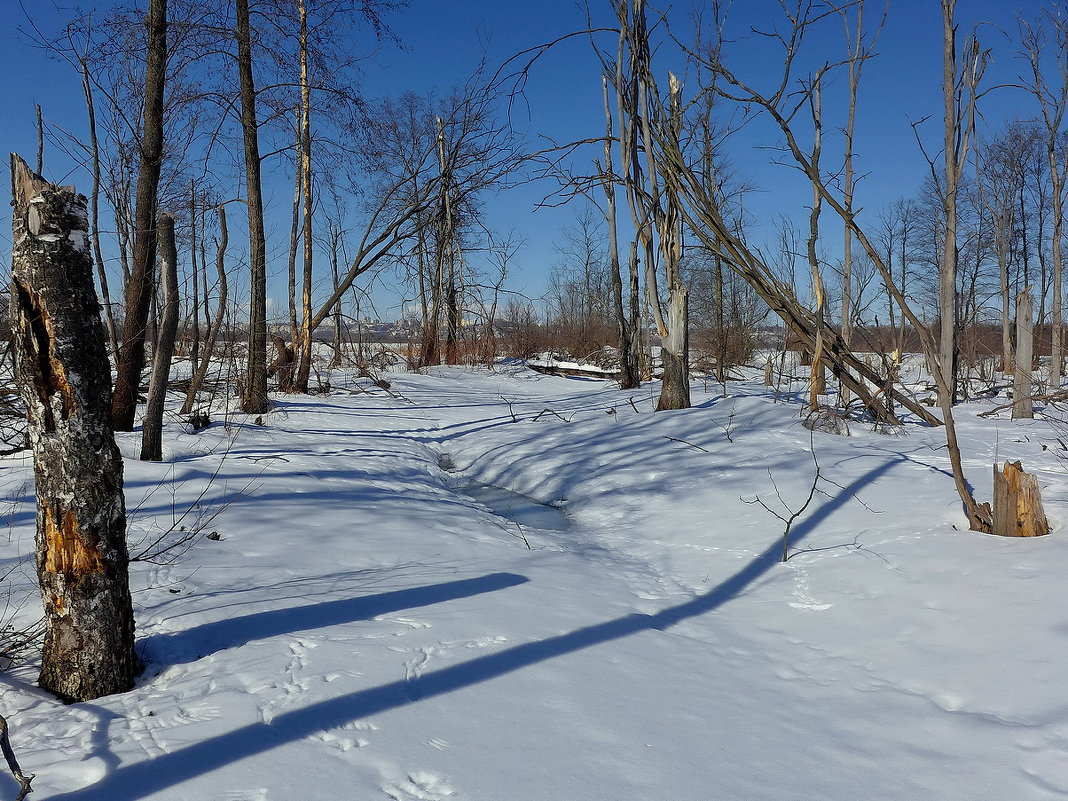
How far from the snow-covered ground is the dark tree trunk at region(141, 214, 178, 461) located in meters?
0.29

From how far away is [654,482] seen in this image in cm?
620

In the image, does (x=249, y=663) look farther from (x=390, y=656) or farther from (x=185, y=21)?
(x=185, y=21)

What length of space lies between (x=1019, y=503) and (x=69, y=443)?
473 cm

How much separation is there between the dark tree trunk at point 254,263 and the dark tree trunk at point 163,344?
3056 mm

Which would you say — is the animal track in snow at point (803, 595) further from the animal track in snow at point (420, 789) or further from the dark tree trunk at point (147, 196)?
the dark tree trunk at point (147, 196)

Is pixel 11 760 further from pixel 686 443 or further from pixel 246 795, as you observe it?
pixel 686 443

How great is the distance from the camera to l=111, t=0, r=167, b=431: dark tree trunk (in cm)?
565

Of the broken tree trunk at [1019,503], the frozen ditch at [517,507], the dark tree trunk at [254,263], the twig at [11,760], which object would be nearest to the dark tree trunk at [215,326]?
the dark tree trunk at [254,263]

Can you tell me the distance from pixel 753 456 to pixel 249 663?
505 cm

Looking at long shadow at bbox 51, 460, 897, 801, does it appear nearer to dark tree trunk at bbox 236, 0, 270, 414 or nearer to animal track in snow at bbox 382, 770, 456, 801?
animal track in snow at bbox 382, 770, 456, 801

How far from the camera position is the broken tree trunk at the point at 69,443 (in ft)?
6.79

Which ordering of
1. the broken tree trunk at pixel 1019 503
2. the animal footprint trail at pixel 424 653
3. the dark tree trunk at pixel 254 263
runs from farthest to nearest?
1. the dark tree trunk at pixel 254 263
2. the broken tree trunk at pixel 1019 503
3. the animal footprint trail at pixel 424 653

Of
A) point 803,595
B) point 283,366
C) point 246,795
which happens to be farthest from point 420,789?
point 283,366

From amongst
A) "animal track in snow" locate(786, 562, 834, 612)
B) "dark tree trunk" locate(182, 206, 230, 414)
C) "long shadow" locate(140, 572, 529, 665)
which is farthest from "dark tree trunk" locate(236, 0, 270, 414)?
"animal track in snow" locate(786, 562, 834, 612)
